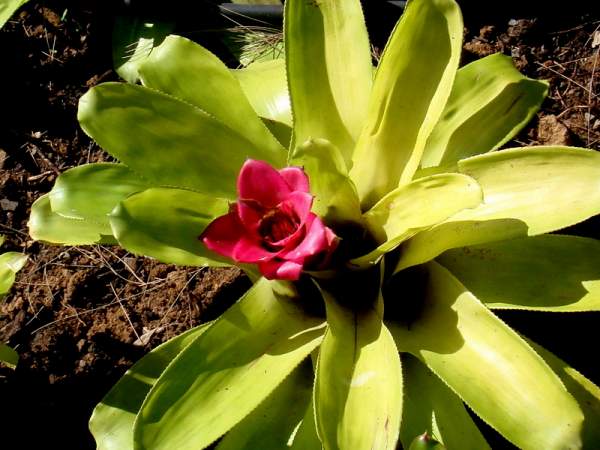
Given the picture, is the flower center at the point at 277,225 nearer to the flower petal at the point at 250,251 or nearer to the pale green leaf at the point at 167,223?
the flower petal at the point at 250,251

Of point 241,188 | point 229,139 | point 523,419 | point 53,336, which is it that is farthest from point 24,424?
point 523,419

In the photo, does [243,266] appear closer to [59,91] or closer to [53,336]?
[53,336]

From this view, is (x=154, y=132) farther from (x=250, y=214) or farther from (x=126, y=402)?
(x=126, y=402)

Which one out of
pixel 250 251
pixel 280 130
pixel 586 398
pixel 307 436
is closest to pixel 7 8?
pixel 280 130

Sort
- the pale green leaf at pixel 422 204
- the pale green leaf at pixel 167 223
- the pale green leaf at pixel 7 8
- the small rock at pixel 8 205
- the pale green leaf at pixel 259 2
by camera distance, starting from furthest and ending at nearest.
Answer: the pale green leaf at pixel 259 2, the small rock at pixel 8 205, the pale green leaf at pixel 7 8, the pale green leaf at pixel 167 223, the pale green leaf at pixel 422 204

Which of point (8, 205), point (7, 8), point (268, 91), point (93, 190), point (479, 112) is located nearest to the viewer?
point (93, 190)

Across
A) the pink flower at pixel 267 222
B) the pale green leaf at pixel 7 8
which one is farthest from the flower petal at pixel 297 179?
the pale green leaf at pixel 7 8
